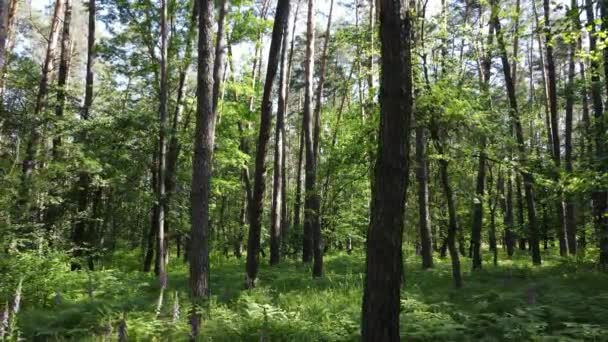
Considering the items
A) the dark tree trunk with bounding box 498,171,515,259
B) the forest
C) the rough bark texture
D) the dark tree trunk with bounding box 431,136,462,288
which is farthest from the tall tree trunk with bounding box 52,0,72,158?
the dark tree trunk with bounding box 498,171,515,259

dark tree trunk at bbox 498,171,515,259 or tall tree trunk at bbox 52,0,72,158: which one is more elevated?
tall tree trunk at bbox 52,0,72,158

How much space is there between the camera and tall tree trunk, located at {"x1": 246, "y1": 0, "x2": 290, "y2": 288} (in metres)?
9.11

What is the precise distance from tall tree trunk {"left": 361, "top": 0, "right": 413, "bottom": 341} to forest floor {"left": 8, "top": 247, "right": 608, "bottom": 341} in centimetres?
123

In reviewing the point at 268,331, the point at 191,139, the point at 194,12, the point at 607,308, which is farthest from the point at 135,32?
the point at 607,308

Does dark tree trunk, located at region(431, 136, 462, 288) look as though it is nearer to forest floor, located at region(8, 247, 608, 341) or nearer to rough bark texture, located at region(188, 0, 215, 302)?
forest floor, located at region(8, 247, 608, 341)

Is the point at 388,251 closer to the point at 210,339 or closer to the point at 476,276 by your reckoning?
the point at 210,339

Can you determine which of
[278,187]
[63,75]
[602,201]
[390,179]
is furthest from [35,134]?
[602,201]

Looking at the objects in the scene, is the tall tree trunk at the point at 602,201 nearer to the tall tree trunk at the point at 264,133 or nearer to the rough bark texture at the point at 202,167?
the tall tree trunk at the point at 264,133

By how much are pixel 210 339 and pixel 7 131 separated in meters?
10.0

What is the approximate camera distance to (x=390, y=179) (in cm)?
402

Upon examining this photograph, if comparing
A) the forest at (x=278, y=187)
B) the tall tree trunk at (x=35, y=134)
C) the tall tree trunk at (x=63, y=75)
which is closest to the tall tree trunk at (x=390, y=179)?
the forest at (x=278, y=187)

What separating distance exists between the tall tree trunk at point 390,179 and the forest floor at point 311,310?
1231 mm

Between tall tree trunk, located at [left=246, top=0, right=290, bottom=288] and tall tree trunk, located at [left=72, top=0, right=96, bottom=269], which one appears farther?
tall tree trunk, located at [left=72, top=0, right=96, bottom=269]

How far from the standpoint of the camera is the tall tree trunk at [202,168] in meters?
6.88
